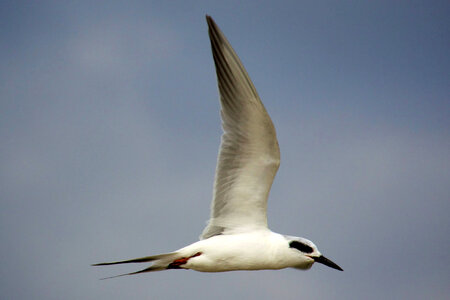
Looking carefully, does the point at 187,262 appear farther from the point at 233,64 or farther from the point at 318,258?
the point at 233,64

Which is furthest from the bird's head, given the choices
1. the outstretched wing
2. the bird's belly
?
the outstretched wing

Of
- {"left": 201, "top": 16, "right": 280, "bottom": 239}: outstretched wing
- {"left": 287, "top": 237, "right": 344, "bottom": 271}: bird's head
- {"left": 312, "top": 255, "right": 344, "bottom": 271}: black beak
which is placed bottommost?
{"left": 312, "top": 255, "right": 344, "bottom": 271}: black beak

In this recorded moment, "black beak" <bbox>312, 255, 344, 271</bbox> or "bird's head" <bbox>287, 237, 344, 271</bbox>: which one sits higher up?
"bird's head" <bbox>287, 237, 344, 271</bbox>

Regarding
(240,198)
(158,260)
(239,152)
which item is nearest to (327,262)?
(240,198)

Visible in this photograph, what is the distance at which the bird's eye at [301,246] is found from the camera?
813 centimetres

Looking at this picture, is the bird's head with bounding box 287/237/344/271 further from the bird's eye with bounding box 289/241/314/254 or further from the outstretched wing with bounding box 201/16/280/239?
the outstretched wing with bounding box 201/16/280/239

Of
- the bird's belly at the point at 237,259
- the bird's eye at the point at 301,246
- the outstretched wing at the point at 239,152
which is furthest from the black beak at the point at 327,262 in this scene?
the outstretched wing at the point at 239,152

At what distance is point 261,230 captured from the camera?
8.23 meters

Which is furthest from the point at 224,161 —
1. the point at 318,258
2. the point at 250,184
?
the point at 318,258

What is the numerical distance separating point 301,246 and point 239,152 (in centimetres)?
176

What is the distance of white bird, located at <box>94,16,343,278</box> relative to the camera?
7.42 meters

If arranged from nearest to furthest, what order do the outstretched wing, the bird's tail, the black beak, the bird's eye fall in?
the outstretched wing
the bird's tail
the bird's eye
the black beak

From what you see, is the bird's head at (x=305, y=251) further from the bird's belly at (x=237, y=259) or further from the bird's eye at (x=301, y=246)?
the bird's belly at (x=237, y=259)

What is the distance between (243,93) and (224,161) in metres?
1.09
